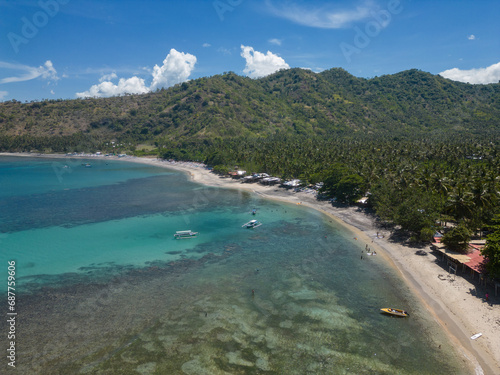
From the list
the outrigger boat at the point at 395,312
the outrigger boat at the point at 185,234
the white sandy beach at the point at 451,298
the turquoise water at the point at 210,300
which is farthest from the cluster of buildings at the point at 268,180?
the outrigger boat at the point at 395,312

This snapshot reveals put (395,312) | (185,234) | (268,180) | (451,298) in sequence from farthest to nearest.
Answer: (268,180) → (185,234) → (451,298) → (395,312)

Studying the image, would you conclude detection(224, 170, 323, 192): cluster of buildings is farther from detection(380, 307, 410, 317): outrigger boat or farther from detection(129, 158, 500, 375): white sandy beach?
detection(380, 307, 410, 317): outrigger boat

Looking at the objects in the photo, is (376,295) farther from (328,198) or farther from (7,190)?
(7,190)

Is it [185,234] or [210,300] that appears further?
[185,234]

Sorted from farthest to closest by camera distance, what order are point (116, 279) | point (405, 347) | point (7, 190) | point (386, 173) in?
1. point (7, 190)
2. point (386, 173)
3. point (116, 279)
4. point (405, 347)

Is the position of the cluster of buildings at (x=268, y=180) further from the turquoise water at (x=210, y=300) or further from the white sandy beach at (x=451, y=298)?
the white sandy beach at (x=451, y=298)

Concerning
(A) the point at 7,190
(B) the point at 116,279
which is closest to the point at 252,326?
(B) the point at 116,279

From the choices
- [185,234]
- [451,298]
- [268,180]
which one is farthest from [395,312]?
[268,180]

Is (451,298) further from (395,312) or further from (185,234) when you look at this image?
(185,234)

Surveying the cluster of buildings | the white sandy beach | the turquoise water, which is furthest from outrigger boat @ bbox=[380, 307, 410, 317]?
the cluster of buildings
